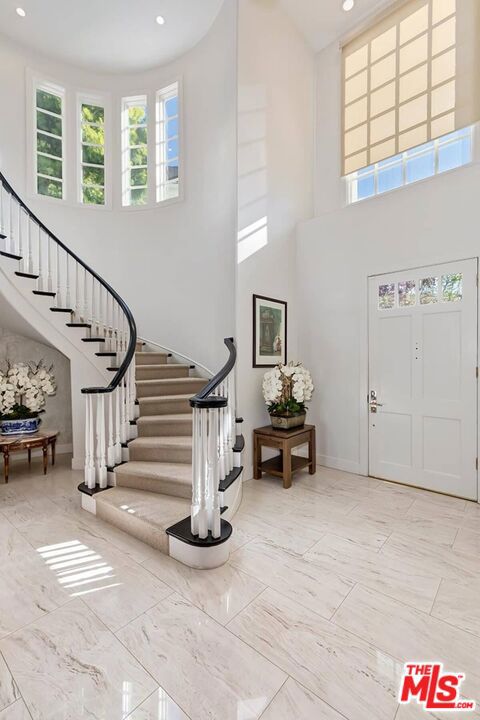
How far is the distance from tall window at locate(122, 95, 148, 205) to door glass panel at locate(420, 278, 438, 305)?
4.63m

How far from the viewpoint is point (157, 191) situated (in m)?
5.68

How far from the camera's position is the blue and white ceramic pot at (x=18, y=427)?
4.20 m

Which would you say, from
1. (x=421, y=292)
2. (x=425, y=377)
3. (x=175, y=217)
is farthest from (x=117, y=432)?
(x=175, y=217)

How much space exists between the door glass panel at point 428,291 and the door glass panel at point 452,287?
0.08 m

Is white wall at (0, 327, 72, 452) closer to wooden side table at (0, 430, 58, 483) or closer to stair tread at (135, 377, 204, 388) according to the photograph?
wooden side table at (0, 430, 58, 483)

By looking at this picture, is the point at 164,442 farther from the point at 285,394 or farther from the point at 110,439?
the point at 285,394

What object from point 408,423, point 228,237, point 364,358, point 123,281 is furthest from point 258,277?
point 123,281

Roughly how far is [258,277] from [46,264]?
304cm

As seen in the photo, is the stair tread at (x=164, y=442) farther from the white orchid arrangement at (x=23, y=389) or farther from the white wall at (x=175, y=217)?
the white orchid arrangement at (x=23, y=389)

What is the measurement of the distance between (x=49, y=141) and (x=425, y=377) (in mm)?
6608

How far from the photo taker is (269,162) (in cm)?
421

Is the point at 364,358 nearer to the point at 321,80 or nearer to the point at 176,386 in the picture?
the point at 176,386

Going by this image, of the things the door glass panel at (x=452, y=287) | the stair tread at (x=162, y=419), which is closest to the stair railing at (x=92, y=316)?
the stair tread at (x=162, y=419)

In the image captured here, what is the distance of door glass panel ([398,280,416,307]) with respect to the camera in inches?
146
